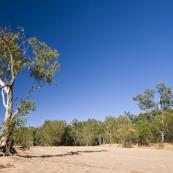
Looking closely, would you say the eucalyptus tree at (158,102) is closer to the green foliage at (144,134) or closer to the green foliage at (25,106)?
the green foliage at (144,134)

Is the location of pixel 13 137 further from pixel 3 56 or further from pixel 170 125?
pixel 170 125

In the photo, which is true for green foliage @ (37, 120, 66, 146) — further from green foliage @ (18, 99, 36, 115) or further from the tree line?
green foliage @ (18, 99, 36, 115)

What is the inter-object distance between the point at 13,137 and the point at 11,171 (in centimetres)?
786

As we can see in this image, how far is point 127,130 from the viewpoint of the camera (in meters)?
56.6

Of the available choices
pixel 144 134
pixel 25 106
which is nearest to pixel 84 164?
pixel 25 106

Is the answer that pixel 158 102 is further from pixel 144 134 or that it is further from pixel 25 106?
pixel 25 106

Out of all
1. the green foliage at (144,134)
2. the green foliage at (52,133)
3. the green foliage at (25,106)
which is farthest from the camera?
the green foliage at (52,133)

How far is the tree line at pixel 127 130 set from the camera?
5278 cm

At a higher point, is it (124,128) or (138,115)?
(138,115)

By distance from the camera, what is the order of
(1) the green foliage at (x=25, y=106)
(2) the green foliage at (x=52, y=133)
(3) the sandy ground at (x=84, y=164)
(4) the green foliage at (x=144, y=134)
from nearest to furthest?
(3) the sandy ground at (x=84, y=164) → (1) the green foliage at (x=25, y=106) → (4) the green foliage at (x=144, y=134) → (2) the green foliage at (x=52, y=133)

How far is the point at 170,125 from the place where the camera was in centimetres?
5147

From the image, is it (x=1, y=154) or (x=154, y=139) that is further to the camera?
(x=154, y=139)

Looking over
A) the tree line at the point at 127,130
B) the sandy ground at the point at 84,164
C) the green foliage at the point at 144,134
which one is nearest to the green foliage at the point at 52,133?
the tree line at the point at 127,130

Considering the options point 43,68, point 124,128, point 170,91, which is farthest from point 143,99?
point 43,68
